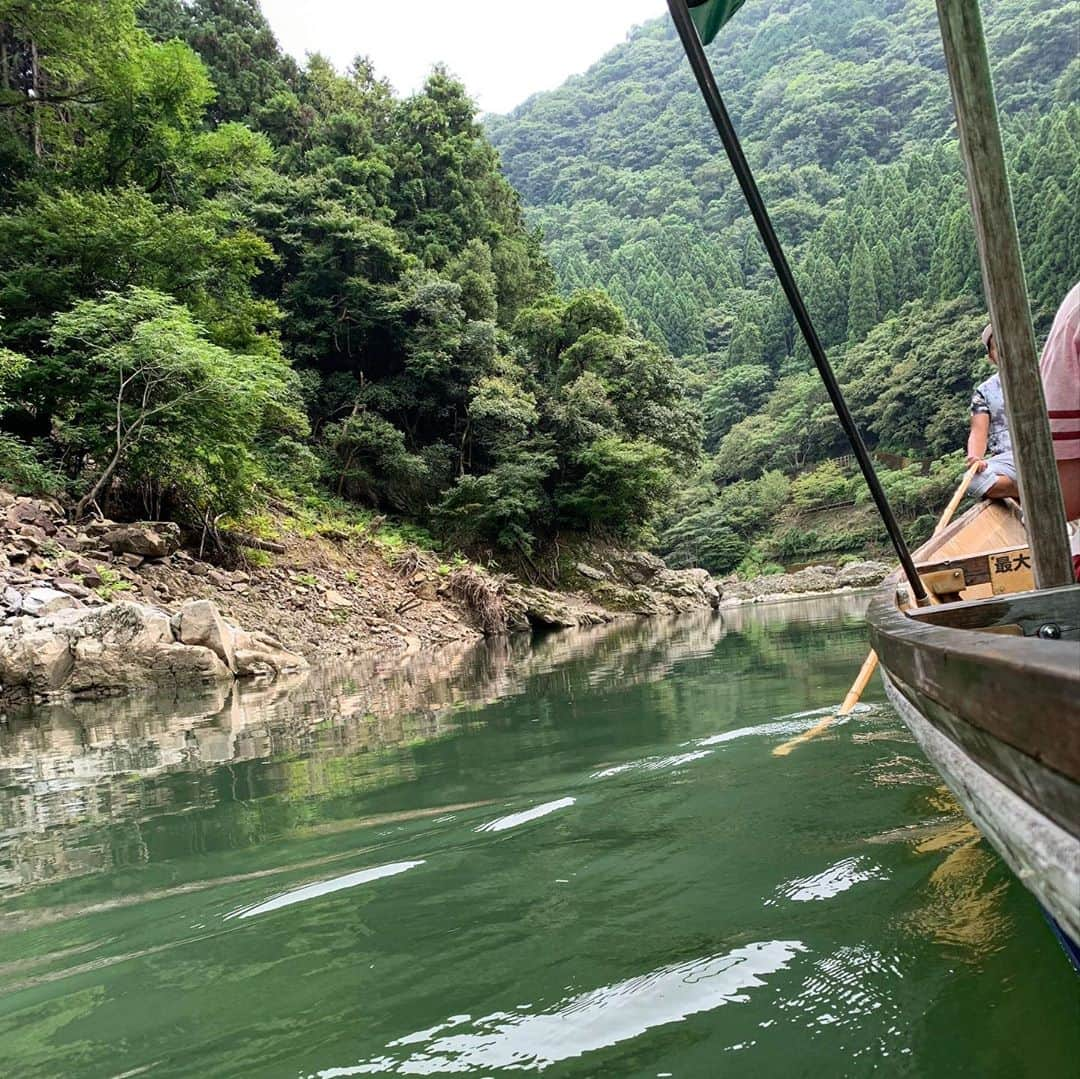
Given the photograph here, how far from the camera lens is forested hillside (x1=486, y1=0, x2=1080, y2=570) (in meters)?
40.5

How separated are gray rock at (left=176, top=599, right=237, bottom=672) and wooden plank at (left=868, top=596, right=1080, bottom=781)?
8.40m

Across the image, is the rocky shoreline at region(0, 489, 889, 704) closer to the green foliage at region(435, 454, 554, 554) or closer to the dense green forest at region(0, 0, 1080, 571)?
the dense green forest at region(0, 0, 1080, 571)

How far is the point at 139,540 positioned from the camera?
34.0 feet

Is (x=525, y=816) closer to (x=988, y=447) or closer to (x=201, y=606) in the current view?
(x=988, y=447)

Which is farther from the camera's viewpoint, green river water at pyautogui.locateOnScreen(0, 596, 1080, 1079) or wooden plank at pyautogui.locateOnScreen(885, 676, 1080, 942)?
green river water at pyautogui.locateOnScreen(0, 596, 1080, 1079)

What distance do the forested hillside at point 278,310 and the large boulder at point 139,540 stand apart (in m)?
0.68

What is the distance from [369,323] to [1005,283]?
753 inches

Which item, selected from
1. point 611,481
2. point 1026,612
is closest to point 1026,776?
point 1026,612

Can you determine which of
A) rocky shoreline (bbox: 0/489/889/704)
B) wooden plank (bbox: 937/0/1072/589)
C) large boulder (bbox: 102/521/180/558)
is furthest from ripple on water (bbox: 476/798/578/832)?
large boulder (bbox: 102/521/180/558)

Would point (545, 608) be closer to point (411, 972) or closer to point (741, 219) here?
point (411, 972)

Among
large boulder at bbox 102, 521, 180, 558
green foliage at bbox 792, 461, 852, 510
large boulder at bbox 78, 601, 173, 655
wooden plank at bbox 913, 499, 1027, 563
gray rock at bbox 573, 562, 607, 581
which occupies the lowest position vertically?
wooden plank at bbox 913, 499, 1027, 563

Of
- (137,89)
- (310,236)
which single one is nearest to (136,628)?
(137,89)

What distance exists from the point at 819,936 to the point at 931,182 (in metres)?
67.8

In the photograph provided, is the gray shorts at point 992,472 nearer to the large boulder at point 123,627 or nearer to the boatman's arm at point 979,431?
the boatman's arm at point 979,431
